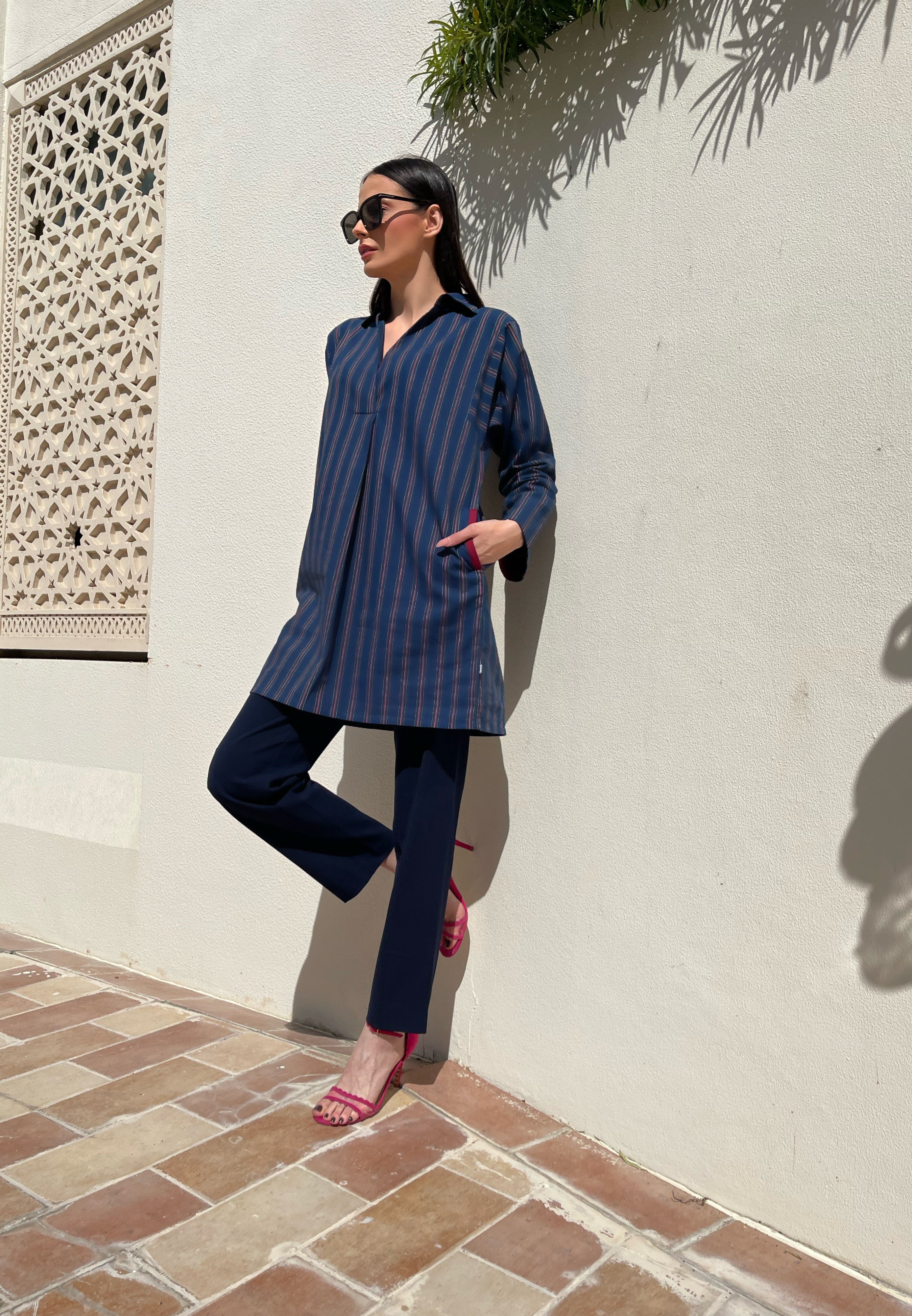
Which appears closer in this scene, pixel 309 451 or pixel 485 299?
pixel 485 299

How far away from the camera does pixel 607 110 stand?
2068 mm

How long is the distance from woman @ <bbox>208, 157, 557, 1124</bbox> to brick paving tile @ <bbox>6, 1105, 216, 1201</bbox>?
266 mm

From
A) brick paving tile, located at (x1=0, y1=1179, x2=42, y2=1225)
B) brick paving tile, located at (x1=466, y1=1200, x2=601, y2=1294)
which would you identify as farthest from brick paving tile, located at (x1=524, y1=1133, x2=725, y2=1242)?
brick paving tile, located at (x1=0, y1=1179, x2=42, y2=1225)

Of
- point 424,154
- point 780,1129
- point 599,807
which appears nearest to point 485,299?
point 424,154

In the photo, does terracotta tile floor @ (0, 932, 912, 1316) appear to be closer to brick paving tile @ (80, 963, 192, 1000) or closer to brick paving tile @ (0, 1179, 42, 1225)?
brick paving tile @ (0, 1179, 42, 1225)

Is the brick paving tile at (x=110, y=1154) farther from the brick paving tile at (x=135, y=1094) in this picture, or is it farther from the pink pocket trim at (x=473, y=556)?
the pink pocket trim at (x=473, y=556)

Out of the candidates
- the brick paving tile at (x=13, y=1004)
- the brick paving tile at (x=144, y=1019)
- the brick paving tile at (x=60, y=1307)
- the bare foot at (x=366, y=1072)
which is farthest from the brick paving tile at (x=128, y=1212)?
the brick paving tile at (x=13, y=1004)

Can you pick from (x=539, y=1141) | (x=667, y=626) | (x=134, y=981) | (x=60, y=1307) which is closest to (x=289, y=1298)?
(x=60, y=1307)

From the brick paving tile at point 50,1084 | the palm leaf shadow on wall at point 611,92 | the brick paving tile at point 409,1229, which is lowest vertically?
the brick paving tile at point 50,1084

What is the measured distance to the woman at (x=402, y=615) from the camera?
198cm

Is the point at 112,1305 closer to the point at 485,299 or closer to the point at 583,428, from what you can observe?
the point at 583,428

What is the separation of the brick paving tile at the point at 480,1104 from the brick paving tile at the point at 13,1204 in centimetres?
Result: 74

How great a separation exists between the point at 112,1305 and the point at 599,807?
1107mm

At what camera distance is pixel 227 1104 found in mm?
2047
